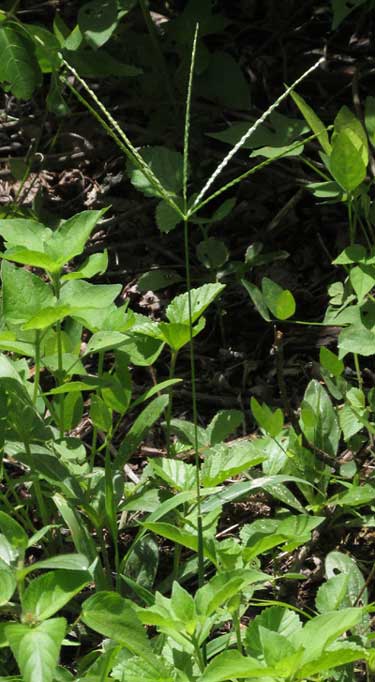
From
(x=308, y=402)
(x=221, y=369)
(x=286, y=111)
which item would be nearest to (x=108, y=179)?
(x=286, y=111)

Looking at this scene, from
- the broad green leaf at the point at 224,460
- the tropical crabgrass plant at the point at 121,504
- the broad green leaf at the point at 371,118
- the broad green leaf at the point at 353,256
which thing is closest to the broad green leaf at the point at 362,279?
the broad green leaf at the point at 353,256

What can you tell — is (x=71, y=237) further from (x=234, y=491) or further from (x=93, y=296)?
(x=234, y=491)

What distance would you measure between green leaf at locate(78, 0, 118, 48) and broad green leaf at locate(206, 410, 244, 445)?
0.79 metres

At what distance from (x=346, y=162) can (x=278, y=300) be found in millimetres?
260

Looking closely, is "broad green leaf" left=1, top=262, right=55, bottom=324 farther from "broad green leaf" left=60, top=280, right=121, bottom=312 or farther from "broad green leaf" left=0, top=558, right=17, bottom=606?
"broad green leaf" left=0, top=558, right=17, bottom=606

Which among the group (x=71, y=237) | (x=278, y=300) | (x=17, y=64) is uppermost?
(x=17, y=64)

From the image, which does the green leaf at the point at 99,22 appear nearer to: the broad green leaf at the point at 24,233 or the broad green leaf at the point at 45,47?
the broad green leaf at the point at 45,47

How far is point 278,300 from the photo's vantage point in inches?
73.9

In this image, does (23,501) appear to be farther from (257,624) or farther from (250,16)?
(250,16)

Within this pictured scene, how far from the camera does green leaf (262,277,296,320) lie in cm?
186

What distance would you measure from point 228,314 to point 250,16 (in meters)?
0.79

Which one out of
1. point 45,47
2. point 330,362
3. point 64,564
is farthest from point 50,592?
point 45,47

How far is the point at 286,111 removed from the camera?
2479 millimetres

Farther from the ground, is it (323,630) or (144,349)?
(144,349)
